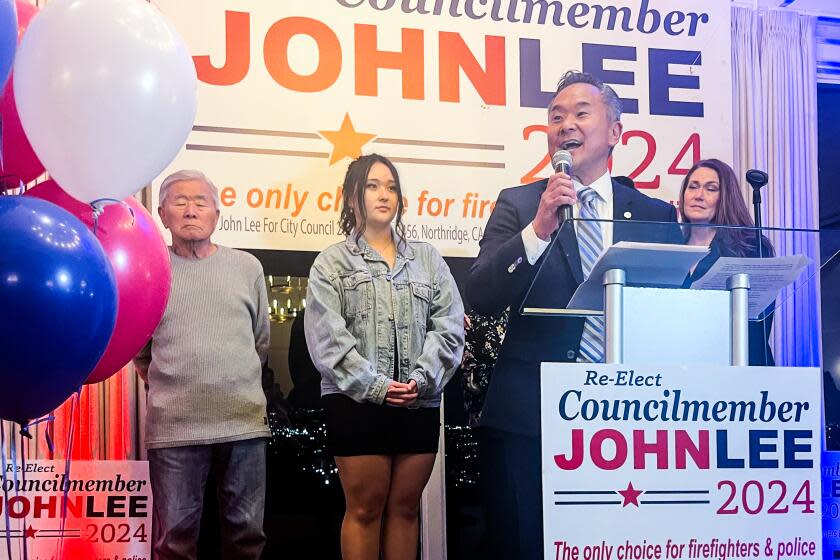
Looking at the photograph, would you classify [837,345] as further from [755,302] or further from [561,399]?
[561,399]

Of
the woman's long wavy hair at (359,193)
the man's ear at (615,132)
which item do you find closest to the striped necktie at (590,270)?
the woman's long wavy hair at (359,193)

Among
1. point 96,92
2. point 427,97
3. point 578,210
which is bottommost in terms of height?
point 578,210

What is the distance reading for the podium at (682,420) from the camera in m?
2.20

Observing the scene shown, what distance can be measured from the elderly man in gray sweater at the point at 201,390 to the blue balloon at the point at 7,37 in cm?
155

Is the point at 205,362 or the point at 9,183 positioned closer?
the point at 9,183

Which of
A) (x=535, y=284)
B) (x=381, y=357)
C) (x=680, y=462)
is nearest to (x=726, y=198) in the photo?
Answer: (x=381, y=357)

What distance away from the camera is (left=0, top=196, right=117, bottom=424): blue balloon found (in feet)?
7.05

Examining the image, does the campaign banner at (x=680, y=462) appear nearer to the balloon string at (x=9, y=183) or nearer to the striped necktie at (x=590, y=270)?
the striped necktie at (x=590, y=270)

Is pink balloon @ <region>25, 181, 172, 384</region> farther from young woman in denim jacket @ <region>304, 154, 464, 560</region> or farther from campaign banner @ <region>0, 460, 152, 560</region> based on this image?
campaign banner @ <region>0, 460, 152, 560</region>

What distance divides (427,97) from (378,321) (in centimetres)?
111

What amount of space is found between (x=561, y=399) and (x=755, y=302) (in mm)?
549

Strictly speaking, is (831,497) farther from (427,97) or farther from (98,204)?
(98,204)

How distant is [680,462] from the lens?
2264 millimetres

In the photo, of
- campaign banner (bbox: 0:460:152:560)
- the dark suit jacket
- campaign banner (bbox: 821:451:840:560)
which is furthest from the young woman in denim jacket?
campaign banner (bbox: 821:451:840:560)
